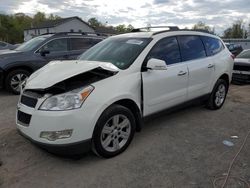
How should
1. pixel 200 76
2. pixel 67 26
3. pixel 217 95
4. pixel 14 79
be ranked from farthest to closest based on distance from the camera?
1. pixel 67 26
2. pixel 14 79
3. pixel 217 95
4. pixel 200 76

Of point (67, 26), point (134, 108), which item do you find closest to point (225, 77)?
point (134, 108)

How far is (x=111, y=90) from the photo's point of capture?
3678 mm

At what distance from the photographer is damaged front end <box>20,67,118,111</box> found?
3363mm

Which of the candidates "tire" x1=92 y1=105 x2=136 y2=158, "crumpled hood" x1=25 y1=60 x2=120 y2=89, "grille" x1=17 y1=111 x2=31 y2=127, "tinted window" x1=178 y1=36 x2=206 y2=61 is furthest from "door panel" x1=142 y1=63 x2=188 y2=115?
"grille" x1=17 y1=111 x2=31 y2=127

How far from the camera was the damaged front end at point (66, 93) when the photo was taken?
11.0ft

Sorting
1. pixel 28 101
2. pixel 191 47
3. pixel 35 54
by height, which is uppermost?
pixel 191 47

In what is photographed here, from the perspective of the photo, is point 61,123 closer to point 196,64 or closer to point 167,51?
point 167,51

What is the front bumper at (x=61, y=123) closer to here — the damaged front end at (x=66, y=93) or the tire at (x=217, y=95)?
the damaged front end at (x=66, y=93)

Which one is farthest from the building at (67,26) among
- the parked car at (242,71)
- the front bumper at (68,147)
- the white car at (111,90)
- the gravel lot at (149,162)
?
the front bumper at (68,147)

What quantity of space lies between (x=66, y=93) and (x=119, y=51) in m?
1.47

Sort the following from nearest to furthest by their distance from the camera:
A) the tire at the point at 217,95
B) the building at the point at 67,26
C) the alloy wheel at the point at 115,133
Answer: the alloy wheel at the point at 115,133
the tire at the point at 217,95
the building at the point at 67,26

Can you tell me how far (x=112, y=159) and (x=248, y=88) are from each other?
6.62 meters

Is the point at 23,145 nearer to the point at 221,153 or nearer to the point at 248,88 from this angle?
the point at 221,153

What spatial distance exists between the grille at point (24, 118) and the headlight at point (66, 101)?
0.29 meters
